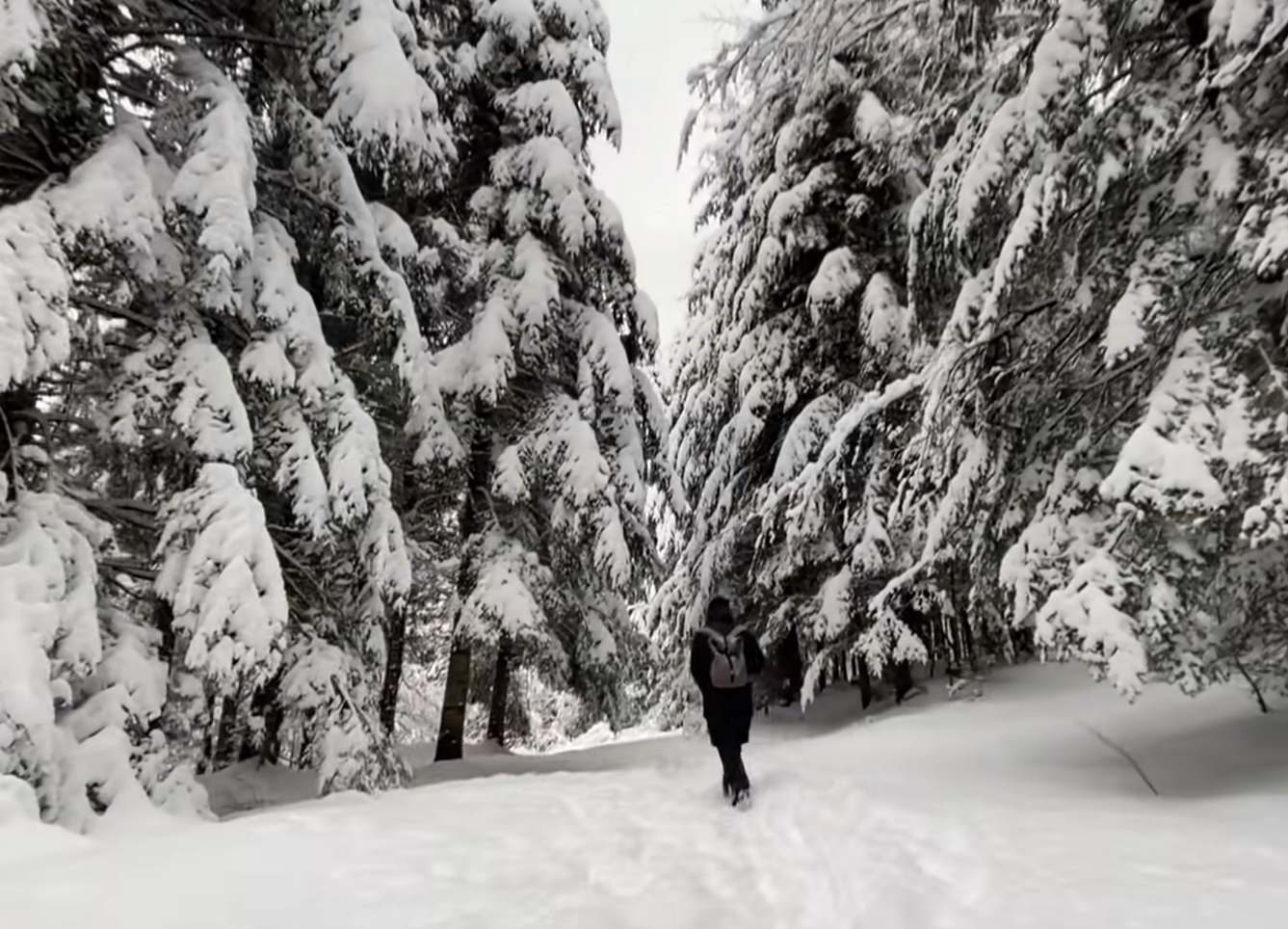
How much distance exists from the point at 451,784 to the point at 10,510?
12.8ft

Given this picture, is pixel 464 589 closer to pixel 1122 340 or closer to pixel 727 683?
Result: pixel 727 683

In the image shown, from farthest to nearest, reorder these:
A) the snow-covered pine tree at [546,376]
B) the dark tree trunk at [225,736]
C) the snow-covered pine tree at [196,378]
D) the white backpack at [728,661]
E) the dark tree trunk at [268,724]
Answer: the snow-covered pine tree at [546,376]
the dark tree trunk at [225,736]
the dark tree trunk at [268,724]
the white backpack at [728,661]
the snow-covered pine tree at [196,378]

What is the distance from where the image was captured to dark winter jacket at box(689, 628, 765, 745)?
649cm

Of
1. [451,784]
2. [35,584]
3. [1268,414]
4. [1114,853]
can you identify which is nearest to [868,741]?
[451,784]

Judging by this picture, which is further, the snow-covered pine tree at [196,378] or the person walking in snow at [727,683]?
the person walking in snow at [727,683]

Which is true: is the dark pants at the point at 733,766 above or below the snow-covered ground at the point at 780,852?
above

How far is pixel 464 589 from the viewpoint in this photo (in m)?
9.62

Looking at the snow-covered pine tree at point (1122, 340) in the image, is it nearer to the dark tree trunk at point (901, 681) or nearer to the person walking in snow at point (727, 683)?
the person walking in snow at point (727, 683)

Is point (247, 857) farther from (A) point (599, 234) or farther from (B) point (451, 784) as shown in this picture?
(A) point (599, 234)

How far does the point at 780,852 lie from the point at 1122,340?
11.5 feet

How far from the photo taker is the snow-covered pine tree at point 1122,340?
4.09 metres

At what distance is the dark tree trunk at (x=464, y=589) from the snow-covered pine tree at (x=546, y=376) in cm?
3

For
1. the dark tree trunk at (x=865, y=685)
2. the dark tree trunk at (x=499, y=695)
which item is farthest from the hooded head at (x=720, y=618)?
the dark tree trunk at (x=865, y=685)

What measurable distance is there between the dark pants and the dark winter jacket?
0.04 metres
